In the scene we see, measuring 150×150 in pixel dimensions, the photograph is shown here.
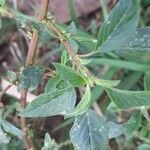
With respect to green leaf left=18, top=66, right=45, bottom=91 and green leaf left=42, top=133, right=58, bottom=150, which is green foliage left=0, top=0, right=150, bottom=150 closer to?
green leaf left=18, top=66, right=45, bottom=91

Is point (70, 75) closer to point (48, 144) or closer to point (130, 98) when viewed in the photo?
point (130, 98)

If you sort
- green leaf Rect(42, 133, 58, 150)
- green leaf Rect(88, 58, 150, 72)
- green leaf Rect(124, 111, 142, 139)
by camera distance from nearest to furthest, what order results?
green leaf Rect(42, 133, 58, 150), green leaf Rect(124, 111, 142, 139), green leaf Rect(88, 58, 150, 72)

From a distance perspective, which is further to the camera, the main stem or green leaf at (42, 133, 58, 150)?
green leaf at (42, 133, 58, 150)

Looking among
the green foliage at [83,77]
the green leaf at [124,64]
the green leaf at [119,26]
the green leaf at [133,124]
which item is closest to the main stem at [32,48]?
the green foliage at [83,77]

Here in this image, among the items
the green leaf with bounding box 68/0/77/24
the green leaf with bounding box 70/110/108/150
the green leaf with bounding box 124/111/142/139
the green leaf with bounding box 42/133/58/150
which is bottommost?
the green leaf with bounding box 124/111/142/139

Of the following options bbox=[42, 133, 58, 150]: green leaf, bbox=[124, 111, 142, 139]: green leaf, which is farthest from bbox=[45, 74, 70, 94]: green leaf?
bbox=[124, 111, 142, 139]: green leaf

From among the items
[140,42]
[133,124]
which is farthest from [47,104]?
[133,124]

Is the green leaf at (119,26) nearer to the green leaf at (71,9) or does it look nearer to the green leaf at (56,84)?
the green leaf at (56,84)

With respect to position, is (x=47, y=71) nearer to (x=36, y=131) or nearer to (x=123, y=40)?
(x=123, y=40)
